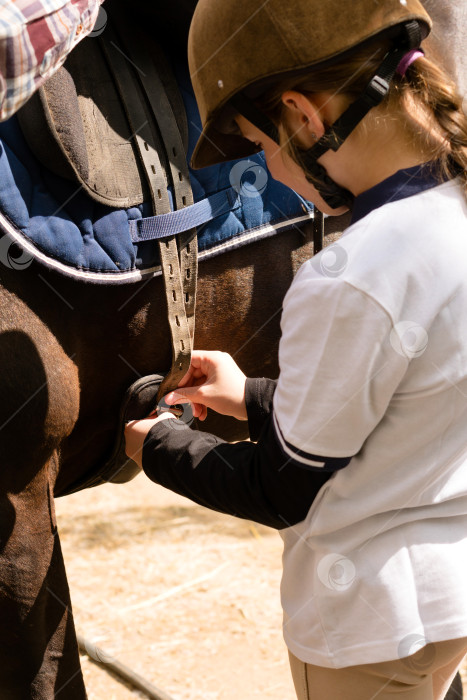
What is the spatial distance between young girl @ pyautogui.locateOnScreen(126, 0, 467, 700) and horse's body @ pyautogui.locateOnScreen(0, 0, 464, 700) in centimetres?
32

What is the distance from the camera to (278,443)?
0.98 meters

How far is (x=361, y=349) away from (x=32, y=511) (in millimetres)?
705

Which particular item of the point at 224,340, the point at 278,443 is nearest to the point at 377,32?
the point at 278,443

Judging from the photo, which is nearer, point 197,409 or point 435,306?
point 435,306

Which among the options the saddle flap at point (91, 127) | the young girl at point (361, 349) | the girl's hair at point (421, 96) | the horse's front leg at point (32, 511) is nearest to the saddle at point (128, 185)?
the saddle flap at point (91, 127)

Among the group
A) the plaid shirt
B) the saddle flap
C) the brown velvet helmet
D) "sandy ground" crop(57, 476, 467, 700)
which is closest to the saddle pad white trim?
the saddle flap

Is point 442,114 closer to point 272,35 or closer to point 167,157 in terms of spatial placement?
point 272,35

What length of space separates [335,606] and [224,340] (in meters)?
0.65

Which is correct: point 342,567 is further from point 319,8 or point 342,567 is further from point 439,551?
point 319,8

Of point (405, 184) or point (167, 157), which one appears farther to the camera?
point (167, 157)

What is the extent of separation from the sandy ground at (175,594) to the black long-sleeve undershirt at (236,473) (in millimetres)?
1345

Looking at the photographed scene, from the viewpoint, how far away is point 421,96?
0.95 meters

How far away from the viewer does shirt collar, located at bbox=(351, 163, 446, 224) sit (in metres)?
0.94

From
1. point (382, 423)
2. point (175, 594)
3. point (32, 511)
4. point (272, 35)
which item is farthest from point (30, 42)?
point (175, 594)
